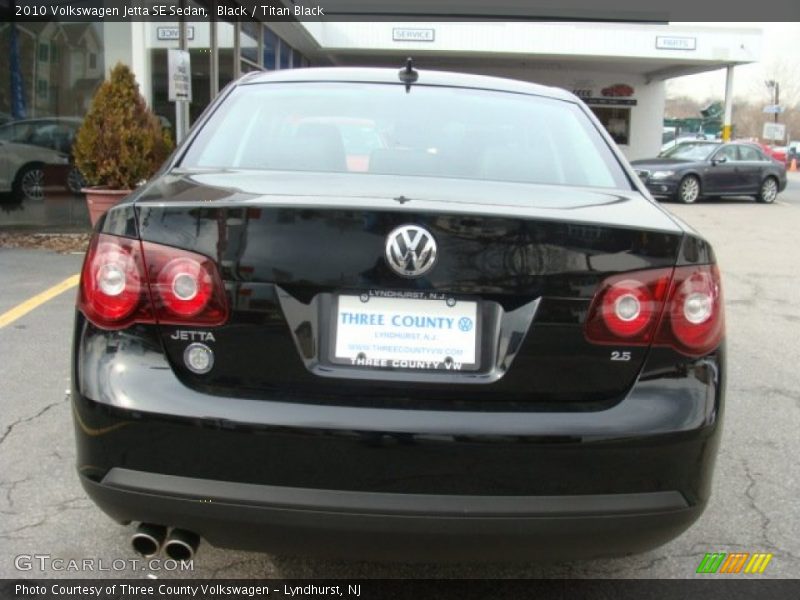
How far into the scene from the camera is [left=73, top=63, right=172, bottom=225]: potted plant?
8.36 m

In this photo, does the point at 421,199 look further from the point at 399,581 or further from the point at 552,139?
the point at 399,581

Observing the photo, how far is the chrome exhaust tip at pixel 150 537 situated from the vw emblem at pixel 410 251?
3.08 feet

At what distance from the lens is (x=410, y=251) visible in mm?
1951

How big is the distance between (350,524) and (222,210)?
0.85 meters

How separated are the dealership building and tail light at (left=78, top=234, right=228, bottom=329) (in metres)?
8.90

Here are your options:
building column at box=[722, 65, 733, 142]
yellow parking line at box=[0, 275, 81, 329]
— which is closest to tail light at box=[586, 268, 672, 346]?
yellow parking line at box=[0, 275, 81, 329]

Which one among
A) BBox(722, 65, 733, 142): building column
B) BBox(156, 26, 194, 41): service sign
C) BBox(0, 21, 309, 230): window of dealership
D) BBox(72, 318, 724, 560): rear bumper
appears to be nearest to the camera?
BBox(72, 318, 724, 560): rear bumper

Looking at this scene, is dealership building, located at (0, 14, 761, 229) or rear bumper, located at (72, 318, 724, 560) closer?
rear bumper, located at (72, 318, 724, 560)

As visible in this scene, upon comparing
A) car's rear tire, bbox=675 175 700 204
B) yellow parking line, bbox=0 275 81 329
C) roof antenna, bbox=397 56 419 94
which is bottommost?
yellow parking line, bbox=0 275 81 329

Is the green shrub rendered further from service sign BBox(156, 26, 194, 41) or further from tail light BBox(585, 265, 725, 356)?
tail light BBox(585, 265, 725, 356)

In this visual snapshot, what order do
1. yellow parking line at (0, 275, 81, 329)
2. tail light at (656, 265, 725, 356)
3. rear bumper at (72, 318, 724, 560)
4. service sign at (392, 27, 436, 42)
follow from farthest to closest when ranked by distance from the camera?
service sign at (392, 27, 436, 42), yellow parking line at (0, 275, 81, 329), tail light at (656, 265, 725, 356), rear bumper at (72, 318, 724, 560)

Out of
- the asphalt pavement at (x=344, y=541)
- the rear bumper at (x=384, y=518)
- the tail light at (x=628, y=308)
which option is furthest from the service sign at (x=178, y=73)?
the tail light at (x=628, y=308)

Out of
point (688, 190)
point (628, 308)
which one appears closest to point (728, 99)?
point (688, 190)

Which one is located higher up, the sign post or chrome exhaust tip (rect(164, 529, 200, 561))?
the sign post
